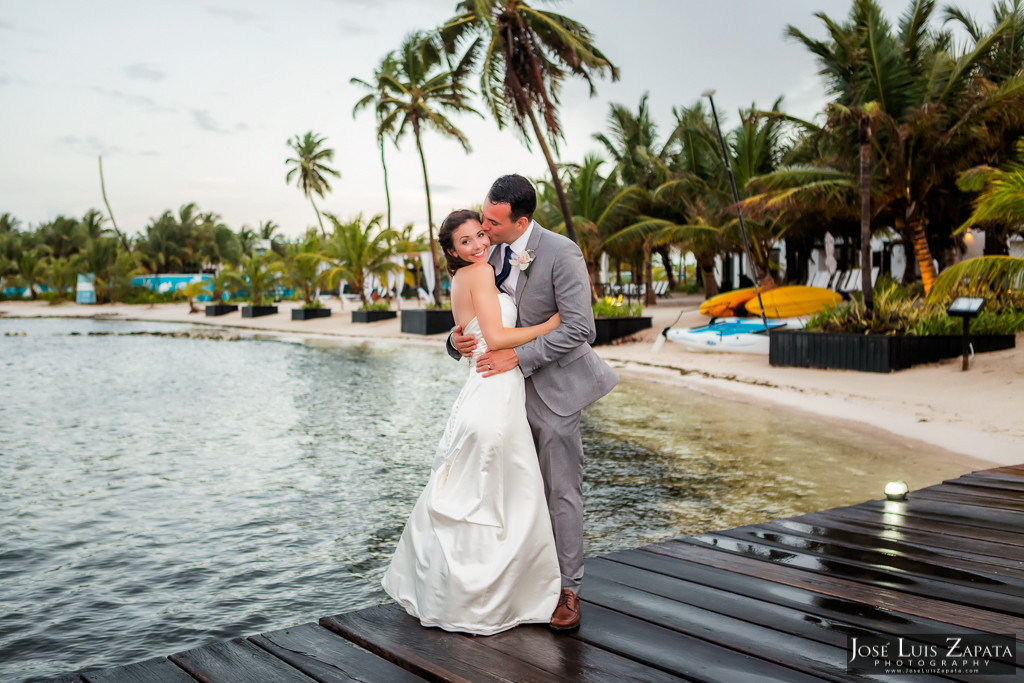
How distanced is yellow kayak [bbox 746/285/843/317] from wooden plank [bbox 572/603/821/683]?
1808cm

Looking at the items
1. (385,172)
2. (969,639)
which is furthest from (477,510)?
(385,172)

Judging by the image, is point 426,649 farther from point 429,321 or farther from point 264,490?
point 429,321

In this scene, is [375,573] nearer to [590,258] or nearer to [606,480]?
[606,480]

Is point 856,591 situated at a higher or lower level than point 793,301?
lower

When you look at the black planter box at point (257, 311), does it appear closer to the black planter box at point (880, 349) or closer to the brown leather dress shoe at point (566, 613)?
the black planter box at point (880, 349)

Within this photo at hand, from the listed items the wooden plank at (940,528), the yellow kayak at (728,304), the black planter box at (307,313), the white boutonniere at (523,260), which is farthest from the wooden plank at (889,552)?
the black planter box at (307,313)

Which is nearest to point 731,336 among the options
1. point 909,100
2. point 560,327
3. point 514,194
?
point 909,100

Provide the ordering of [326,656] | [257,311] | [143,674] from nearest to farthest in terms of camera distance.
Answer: [143,674], [326,656], [257,311]

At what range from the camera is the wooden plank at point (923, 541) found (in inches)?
147

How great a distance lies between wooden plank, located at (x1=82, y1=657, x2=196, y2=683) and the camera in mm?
2566

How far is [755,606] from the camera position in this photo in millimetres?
3121

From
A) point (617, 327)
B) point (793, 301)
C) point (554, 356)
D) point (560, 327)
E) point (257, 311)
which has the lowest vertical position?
point (617, 327)

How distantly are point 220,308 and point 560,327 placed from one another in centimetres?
4247

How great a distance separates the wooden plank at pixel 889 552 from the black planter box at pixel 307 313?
33.0 metres
